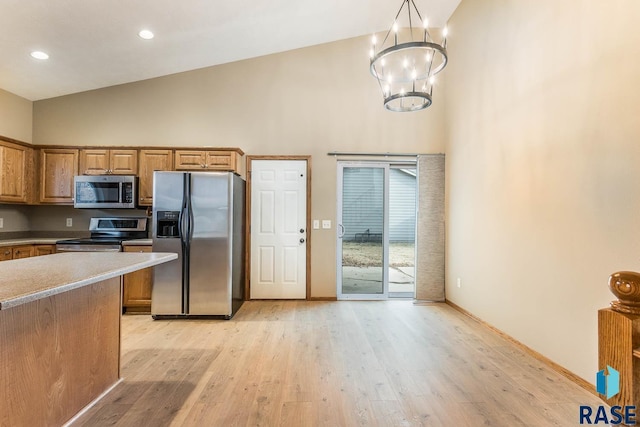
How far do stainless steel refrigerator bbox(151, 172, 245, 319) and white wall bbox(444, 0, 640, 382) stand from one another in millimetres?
3034

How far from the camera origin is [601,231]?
2.14m

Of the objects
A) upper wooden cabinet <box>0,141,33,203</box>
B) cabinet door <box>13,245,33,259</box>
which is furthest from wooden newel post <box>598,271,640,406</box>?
upper wooden cabinet <box>0,141,33,203</box>

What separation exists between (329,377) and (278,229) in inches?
99.2

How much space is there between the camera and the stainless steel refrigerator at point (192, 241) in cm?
367

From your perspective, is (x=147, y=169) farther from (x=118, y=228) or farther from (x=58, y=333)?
(x=58, y=333)

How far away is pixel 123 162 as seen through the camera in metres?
4.16

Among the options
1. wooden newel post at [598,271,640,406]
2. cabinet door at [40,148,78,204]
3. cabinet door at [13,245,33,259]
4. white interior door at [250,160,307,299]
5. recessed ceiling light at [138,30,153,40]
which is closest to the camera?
wooden newel post at [598,271,640,406]

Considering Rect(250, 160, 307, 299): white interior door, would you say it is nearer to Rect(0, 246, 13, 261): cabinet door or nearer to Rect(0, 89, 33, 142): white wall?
Rect(0, 246, 13, 261): cabinet door

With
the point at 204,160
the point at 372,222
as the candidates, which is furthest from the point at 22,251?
the point at 372,222

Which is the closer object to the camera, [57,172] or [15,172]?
[15,172]

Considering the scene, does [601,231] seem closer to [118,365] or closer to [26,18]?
[118,365]

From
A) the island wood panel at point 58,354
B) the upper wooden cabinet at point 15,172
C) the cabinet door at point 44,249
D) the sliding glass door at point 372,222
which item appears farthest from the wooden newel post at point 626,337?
the upper wooden cabinet at point 15,172

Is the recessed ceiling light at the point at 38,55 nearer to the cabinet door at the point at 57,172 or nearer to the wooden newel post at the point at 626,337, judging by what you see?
the cabinet door at the point at 57,172

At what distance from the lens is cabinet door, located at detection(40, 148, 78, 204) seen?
13.6 feet
